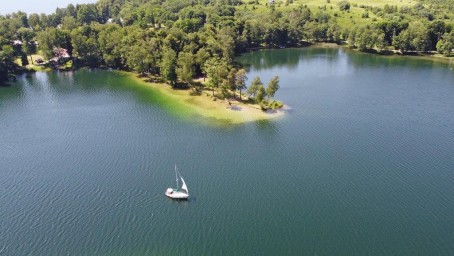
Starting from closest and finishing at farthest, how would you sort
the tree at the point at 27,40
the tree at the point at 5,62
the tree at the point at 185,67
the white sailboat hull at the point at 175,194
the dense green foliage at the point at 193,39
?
the white sailboat hull at the point at 175,194 → the tree at the point at 185,67 → the dense green foliage at the point at 193,39 → the tree at the point at 5,62 → the tree at the point at 27,40

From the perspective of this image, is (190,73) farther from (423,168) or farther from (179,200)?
(423,168)

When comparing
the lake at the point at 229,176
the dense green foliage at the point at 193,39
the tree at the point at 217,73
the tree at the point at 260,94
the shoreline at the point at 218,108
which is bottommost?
the lake at the point at 229,176

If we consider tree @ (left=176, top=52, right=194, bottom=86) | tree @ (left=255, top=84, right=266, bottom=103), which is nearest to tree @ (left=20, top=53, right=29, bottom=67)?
tree @ (left=176, top=52, right=194, bottom=86)

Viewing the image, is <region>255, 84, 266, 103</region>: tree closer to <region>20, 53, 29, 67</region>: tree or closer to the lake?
the lake

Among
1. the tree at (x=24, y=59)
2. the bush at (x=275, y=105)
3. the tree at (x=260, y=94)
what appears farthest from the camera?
the tree at (x=24, y=59)

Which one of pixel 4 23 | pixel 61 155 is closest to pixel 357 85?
pixel 61 155

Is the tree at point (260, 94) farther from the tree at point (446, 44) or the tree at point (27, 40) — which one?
the tree at point (446, 44)

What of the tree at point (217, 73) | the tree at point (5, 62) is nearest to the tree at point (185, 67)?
the tree at point (217, 73)
